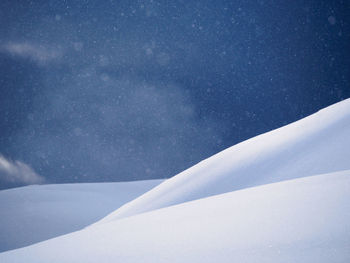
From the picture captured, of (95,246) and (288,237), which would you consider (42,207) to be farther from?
(288,237)

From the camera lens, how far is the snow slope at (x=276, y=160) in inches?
90.4

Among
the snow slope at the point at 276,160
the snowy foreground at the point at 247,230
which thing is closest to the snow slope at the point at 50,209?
the snow slope at the point at 276,160

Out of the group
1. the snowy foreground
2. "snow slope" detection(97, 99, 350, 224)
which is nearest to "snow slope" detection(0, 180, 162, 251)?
"snow slope" detection(97, 99, 350, 224)

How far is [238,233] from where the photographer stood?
117 cm

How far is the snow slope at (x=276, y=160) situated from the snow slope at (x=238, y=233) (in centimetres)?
75

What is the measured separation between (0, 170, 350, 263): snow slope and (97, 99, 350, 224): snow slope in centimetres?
75

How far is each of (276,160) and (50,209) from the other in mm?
4642

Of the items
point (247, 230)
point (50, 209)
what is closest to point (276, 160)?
point (247, 230)

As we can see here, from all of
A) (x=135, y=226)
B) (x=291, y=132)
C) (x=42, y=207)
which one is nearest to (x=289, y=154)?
(x=291, y=132)

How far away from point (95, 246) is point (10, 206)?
560 centimetres

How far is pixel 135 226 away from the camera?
63.8 inches

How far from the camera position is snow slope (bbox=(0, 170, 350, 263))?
37.5 inches

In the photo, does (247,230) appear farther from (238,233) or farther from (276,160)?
(276,160)

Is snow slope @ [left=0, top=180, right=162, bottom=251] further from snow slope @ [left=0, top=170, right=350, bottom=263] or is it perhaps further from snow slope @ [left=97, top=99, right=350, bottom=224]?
snow slope @ [left=0, top=170, right=350, bottom=263]
